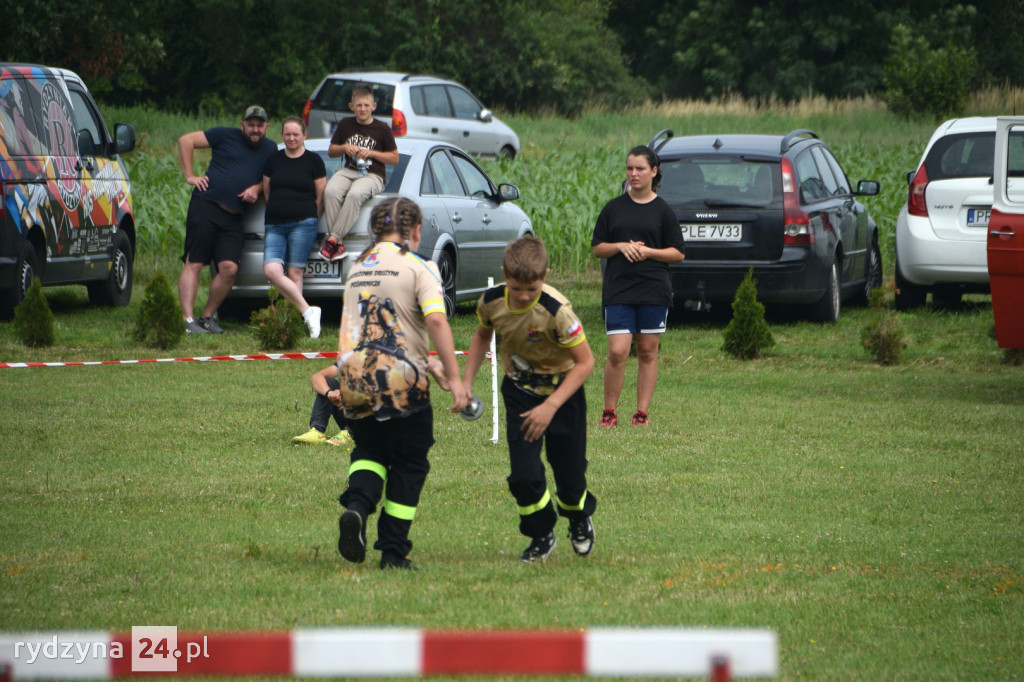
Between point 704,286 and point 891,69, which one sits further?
point 891,69

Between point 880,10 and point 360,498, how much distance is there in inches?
2083

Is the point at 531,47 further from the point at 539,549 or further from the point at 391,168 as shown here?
the point at 539,549

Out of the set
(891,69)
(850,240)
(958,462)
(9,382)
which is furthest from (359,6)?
(958,462)

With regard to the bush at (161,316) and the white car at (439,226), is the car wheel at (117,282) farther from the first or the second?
the bush at (161,316)

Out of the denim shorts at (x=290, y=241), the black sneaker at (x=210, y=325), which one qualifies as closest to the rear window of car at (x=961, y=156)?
the denim shorts at (x=290, y=241)

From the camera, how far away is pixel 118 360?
12.2 meters

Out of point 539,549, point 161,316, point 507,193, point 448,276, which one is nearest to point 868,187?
point 507,193

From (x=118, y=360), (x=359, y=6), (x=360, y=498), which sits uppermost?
(x=359, y=6)

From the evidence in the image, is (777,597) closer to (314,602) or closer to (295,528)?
(314,602)

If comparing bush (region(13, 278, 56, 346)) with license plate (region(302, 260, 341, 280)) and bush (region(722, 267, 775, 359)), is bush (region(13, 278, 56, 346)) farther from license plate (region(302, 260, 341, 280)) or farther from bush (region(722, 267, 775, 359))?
bush (region(722, 267, 775, 359))

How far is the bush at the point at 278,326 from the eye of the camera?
488 inches

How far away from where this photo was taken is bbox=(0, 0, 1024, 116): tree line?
3891cm

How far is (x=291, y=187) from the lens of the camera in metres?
12.8

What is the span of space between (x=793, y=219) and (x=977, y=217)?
184cm
